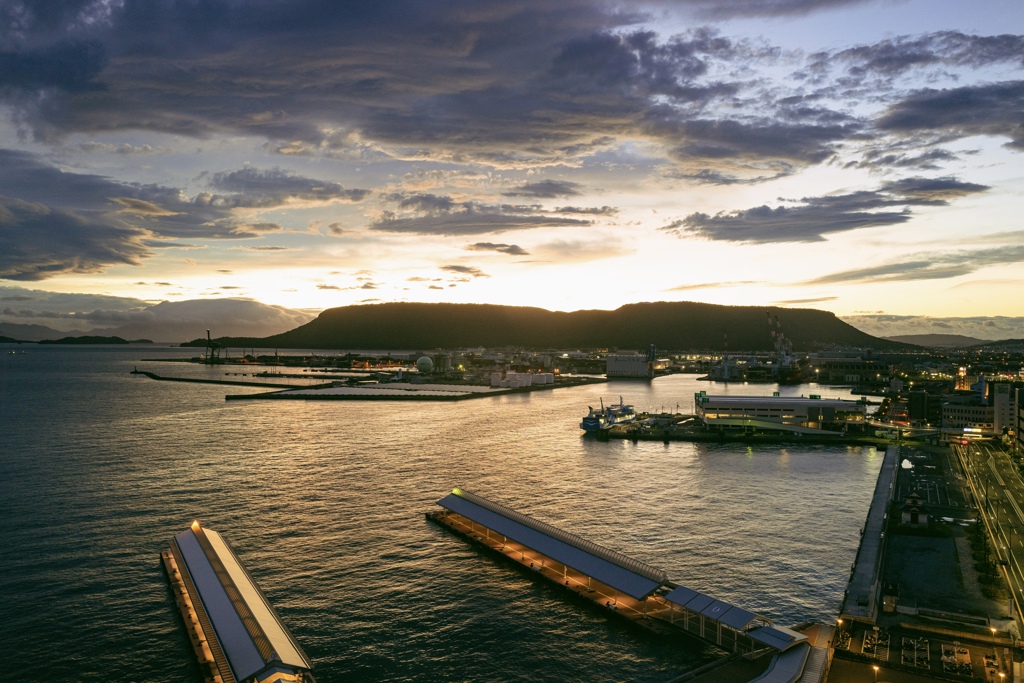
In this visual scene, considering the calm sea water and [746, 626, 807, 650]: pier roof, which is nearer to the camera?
[746, 626, 807, 650]: pier roof

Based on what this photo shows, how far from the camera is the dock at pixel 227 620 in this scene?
9228 mm

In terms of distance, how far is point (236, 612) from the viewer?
10898mm

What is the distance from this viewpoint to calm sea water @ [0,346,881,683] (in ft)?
35.1

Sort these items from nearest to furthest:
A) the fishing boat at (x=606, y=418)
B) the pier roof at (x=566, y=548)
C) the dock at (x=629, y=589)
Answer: the dock at (x=629, y=589) < the pier roof at (x=566, y=548) < the fishing boat at (x=606, y=418)

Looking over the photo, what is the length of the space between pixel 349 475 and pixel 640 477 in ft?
Result: 36.4

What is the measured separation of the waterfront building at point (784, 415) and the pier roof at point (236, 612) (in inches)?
1174

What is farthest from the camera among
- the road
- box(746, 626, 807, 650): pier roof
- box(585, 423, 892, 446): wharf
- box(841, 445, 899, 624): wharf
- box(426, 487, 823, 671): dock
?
box(585, 423, 892, 446): wharf

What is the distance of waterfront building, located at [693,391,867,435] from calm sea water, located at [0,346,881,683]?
4.29 meters

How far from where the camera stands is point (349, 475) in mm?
23359

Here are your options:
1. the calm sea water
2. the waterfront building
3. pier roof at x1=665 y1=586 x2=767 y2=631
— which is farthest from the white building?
pier roof at x1=665 y1=586 x2=767 y2=631

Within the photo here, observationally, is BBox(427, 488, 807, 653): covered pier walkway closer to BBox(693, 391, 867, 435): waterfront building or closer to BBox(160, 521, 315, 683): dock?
BBox(160, 521, 315, 683): dock

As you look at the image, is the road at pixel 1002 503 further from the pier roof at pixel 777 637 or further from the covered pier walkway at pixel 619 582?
the covered pier walkway at pixel 619 582

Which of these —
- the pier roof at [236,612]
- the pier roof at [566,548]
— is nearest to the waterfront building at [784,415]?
the pier roof at [566,548]

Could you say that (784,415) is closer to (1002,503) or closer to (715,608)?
(1002,503)
